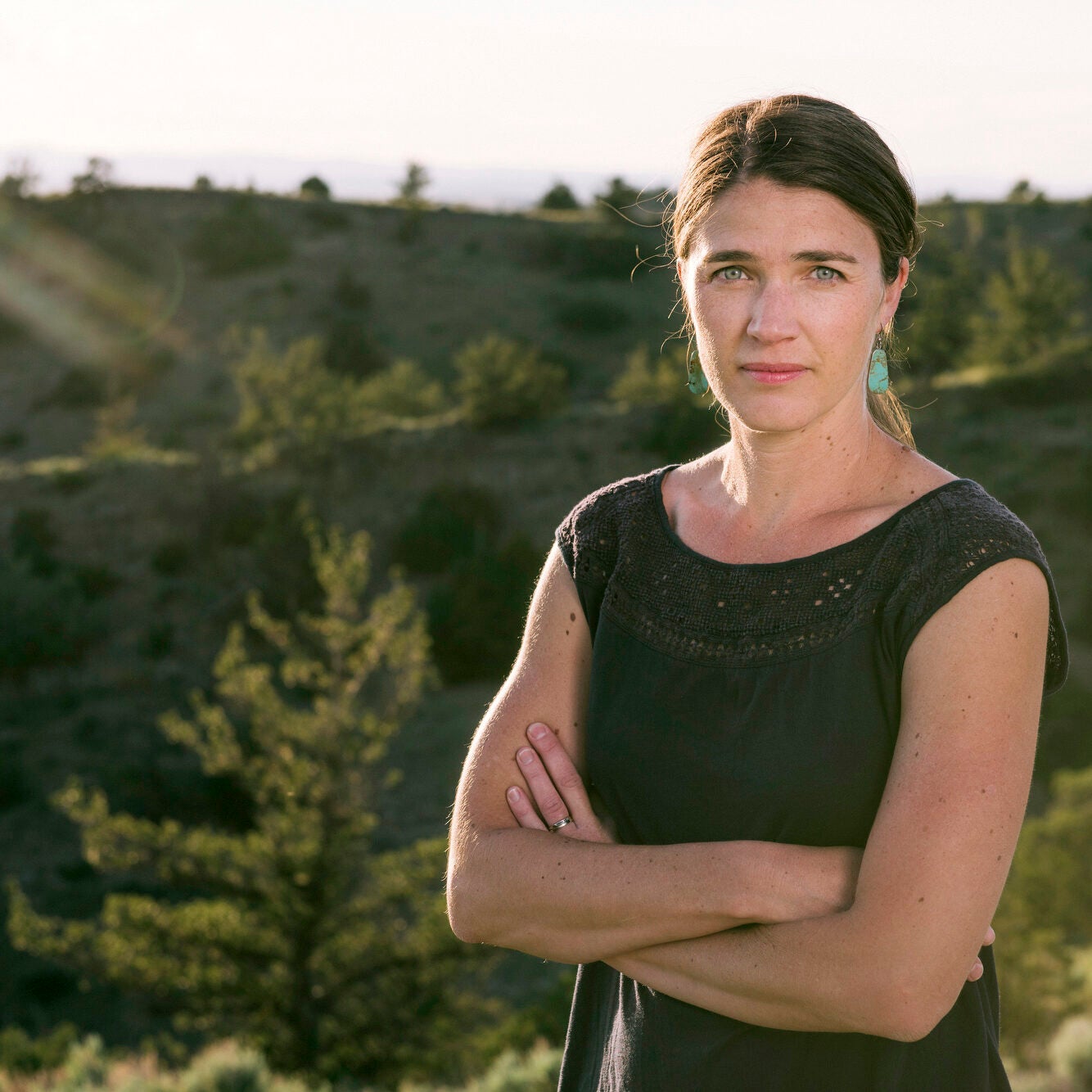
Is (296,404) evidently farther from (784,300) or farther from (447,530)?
(784,300)

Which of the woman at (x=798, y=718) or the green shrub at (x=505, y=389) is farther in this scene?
the green shrub at (x=505, y=389)

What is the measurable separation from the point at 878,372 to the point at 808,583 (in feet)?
1.26

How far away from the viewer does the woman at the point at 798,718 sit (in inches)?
57.1

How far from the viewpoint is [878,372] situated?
70.6 inches

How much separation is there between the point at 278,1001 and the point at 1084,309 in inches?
1364

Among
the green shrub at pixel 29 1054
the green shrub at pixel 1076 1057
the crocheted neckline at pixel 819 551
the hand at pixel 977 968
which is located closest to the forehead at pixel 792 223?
the crocheted neckline at pixel 819 551

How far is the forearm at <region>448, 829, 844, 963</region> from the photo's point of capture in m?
1.54

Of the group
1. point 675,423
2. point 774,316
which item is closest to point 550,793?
point 774,316

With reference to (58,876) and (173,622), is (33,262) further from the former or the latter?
(58,876)

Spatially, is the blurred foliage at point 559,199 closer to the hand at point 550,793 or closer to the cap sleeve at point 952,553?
the hand at point 550,793

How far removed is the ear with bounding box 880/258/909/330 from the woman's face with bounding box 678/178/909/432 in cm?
3

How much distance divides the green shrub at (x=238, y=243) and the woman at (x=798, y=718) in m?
45.7

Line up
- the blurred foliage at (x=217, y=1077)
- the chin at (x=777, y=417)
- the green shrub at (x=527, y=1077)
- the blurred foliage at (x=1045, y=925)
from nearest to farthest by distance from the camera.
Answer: the chin at (x=777, y=417)
the green shrub at (x=527, y=1077)
the blurred foliage at (x=217, y=1077)
the blurred foliage at (x=1045, y=925)

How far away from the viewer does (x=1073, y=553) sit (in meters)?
22.7
